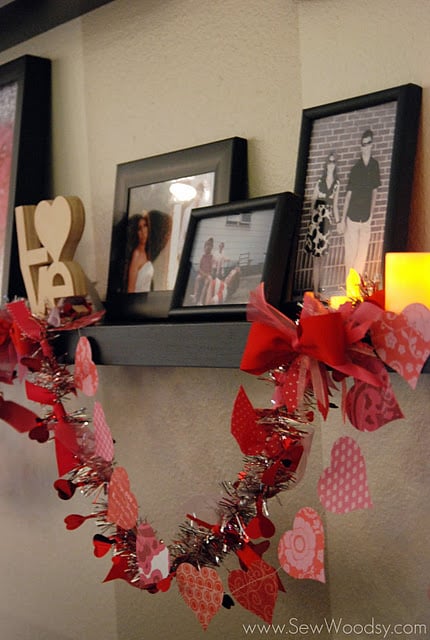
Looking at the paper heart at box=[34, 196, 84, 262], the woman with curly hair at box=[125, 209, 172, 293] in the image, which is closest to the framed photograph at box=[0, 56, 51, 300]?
the paper heart at box=[34, 196, 84, 262]

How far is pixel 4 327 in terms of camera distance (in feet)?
5.09

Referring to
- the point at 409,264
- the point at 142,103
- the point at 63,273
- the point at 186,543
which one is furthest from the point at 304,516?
the point at 142,103

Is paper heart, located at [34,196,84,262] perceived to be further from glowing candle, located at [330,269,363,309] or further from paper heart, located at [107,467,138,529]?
glowing candle, located at [330,269,363,309]

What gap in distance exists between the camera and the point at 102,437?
133 centimetres

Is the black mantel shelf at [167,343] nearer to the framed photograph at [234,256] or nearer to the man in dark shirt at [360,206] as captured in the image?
the framed photograph at [234,256]

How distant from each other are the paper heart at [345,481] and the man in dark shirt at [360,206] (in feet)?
0.81

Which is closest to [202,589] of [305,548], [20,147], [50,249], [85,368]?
[305,548]

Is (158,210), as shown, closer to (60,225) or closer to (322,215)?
(60,225)

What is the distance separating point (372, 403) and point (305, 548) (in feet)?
0.71

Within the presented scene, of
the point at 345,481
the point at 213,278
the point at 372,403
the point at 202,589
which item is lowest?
the point at 202,589

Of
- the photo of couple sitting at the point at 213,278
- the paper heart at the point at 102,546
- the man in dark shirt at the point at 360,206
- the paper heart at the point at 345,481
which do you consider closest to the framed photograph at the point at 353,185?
the man in dark shirt at the point at 360,206

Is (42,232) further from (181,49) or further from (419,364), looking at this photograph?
(419,364)

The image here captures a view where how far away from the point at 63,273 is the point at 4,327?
169mm

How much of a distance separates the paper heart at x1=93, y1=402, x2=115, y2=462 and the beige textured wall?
0.66ft
